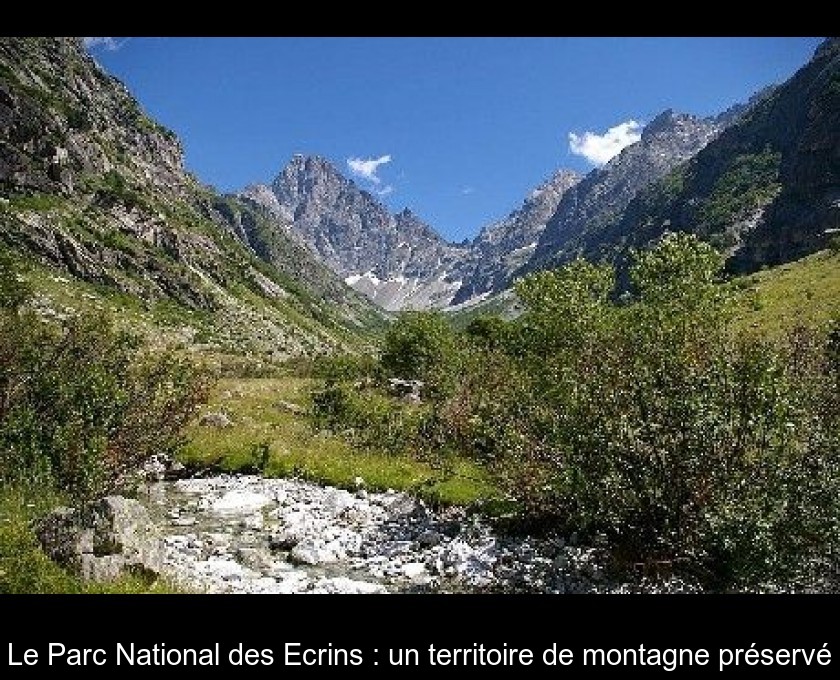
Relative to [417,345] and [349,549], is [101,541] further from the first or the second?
[417,345]

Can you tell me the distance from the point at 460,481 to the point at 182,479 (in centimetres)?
1058

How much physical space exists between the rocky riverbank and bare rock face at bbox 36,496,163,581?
2.48 ft

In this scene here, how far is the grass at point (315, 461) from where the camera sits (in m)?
23.8

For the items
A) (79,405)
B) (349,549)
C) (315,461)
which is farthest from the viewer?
(315,461)

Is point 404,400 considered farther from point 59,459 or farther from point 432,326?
point 59,459

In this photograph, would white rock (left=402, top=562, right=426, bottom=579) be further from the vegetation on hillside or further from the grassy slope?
the grassy slope

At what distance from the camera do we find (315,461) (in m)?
28.3

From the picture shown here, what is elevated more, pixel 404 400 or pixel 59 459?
pixel 404 400

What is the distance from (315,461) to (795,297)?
274 feet

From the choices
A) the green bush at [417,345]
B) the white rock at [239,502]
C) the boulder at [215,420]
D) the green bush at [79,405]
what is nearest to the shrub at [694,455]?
the white rock at [239,502]

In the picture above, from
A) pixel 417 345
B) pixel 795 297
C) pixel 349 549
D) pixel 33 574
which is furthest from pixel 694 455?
pixel 795 297
